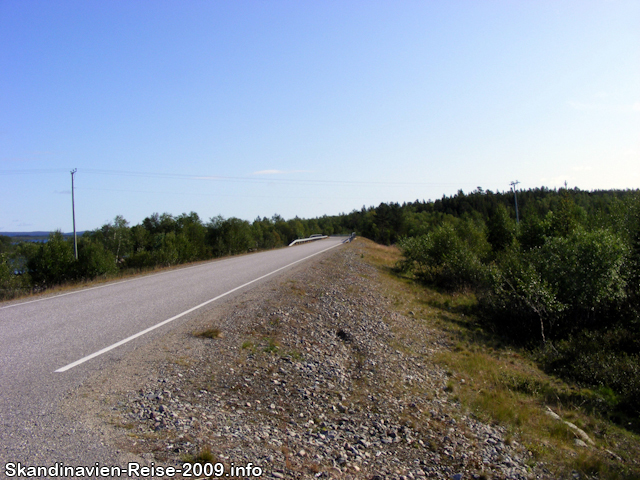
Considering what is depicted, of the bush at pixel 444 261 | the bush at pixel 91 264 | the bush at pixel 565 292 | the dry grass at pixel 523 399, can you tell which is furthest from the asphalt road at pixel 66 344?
the bush at pixel 91 264

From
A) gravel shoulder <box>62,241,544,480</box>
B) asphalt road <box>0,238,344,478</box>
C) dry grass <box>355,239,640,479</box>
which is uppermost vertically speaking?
asphalt road <box>0,238,344,478</box>

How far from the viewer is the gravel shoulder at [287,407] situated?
14.1 feet

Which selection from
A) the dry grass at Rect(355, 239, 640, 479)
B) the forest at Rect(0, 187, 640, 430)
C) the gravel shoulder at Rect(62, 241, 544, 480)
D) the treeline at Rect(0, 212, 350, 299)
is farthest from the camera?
the treeline at Rect(0, 212, 350, 299)

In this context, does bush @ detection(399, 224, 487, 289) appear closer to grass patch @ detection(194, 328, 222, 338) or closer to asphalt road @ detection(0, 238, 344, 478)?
asphalt road @ detection(0, 238, 344, 478)

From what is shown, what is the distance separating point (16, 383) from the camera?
16.7ft

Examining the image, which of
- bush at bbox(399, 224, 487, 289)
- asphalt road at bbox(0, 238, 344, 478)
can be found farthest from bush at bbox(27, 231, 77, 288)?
bush at bbox(399, 224, 487, 289)

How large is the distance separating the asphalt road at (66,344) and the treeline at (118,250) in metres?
6.43

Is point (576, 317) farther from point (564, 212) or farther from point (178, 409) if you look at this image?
point (564, 212)

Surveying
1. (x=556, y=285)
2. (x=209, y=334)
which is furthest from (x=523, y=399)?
(x=556, y=285)

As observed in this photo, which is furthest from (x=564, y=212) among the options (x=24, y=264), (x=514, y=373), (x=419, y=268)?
(x=24, y=264)

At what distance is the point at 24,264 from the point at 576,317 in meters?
41.1

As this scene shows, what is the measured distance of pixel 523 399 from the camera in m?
9.68

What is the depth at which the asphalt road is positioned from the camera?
371 cm

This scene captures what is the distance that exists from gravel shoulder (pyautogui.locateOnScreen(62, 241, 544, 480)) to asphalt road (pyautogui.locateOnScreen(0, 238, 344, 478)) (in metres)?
0.25
